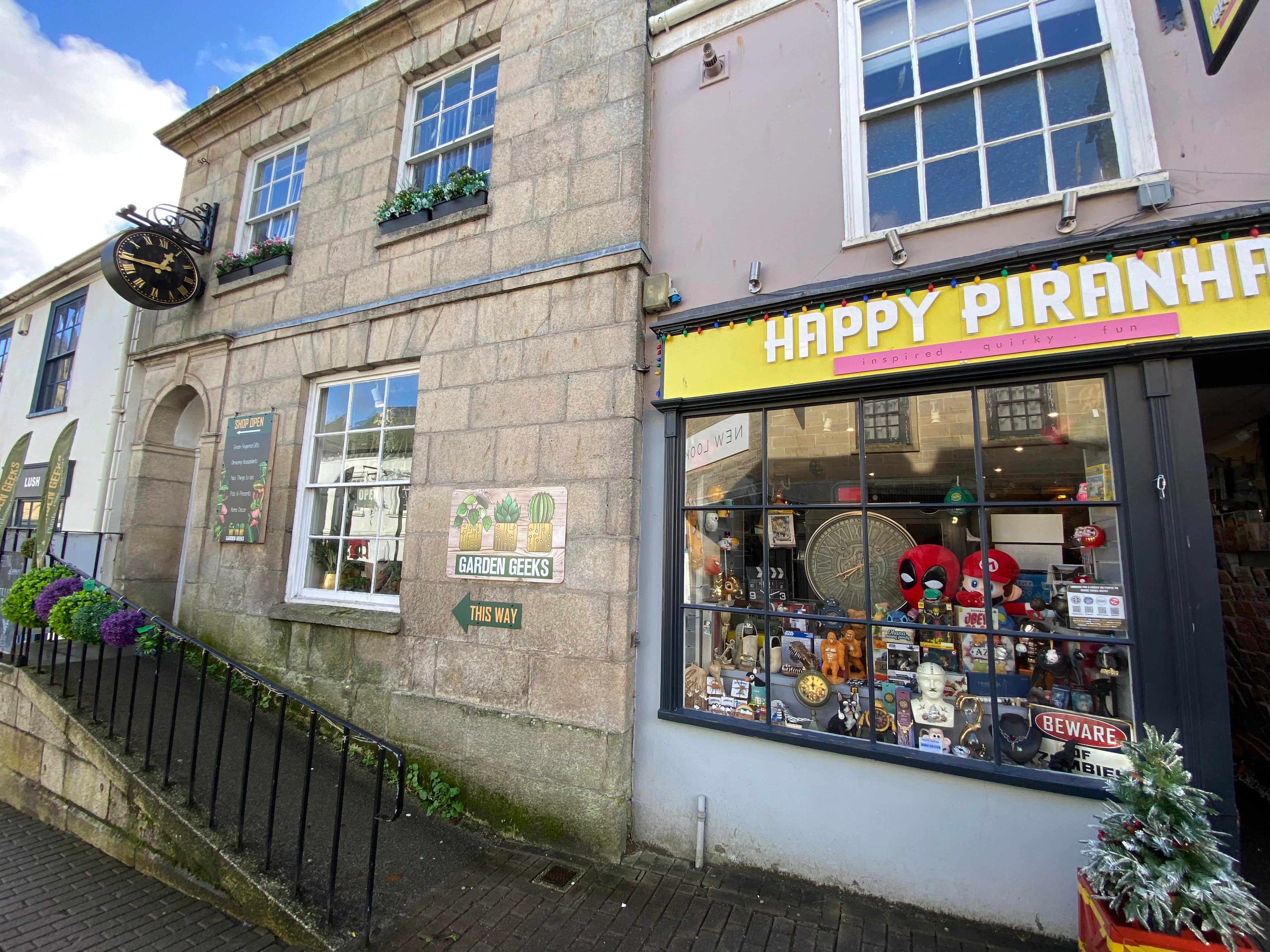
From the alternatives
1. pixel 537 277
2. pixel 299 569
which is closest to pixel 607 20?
pixel 537 277

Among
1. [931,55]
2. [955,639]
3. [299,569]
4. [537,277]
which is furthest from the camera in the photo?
[299,569]

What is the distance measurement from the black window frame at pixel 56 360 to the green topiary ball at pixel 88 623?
5295 millimetres

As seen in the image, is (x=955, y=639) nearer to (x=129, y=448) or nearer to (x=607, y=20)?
(x=607, y=20)

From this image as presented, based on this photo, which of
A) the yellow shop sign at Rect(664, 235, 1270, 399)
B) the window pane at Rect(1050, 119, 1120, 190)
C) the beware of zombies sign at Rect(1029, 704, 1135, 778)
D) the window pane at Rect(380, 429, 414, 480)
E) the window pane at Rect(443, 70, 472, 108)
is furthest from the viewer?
the window pane at Rect(443, 70, 472, 108)

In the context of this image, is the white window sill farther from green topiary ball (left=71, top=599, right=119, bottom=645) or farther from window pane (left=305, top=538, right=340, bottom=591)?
green topiary ball (left=71, top=599, right=119, bottom=645)

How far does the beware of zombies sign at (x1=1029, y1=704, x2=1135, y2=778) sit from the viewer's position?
110 inches

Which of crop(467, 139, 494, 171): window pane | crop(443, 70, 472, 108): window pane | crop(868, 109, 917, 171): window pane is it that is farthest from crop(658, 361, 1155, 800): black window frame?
crop(443, 70, 472, 108): window pane

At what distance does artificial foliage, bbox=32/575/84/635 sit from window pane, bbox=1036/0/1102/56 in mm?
8577

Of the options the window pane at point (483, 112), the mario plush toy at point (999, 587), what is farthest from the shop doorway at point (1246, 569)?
the window pane at point (483, 112)

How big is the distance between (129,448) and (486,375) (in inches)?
225

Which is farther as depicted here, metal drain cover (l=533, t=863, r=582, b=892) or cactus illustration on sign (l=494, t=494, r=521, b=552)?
cactus illustration on sign (l=494, t=494, r=521, b=552)

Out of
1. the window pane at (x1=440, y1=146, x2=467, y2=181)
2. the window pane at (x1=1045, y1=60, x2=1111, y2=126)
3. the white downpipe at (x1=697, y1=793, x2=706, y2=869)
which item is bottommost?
the white downpipe at (x1=697, y1=793, x2=706, y2=869)

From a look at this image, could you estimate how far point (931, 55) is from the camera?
372 centimetres

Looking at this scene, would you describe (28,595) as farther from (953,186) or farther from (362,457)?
(953,186)
